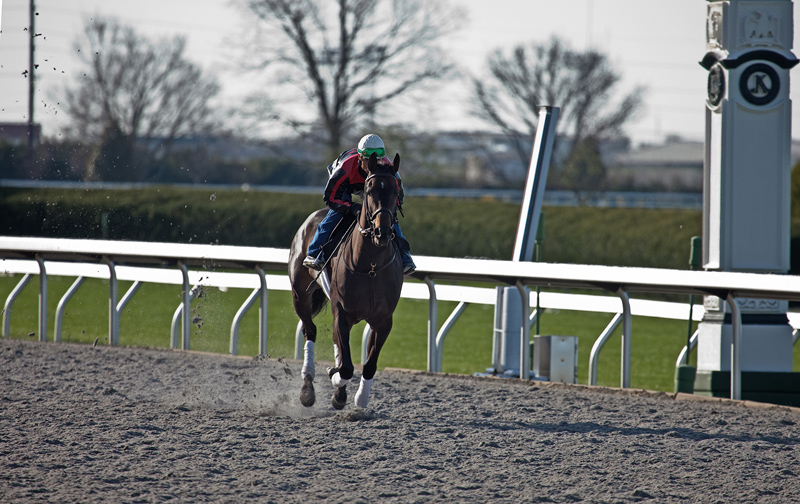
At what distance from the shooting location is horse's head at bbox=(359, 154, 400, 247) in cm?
508

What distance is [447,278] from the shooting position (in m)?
7.73

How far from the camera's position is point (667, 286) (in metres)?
6.61

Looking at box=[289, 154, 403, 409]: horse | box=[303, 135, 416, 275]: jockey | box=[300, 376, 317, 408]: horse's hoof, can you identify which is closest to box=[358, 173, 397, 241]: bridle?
box=[289, 154, 403, 409]: horse

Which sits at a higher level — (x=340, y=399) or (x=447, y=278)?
(x=447, y=278)

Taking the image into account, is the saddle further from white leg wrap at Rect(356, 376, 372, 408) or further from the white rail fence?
the white rail fence

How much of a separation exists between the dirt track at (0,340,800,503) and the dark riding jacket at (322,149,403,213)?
126 centimetres

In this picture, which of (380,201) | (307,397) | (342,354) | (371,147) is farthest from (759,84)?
(307,397)

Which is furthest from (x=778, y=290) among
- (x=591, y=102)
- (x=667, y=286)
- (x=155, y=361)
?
(x=591, y=102)

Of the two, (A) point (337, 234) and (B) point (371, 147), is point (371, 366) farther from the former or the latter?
(B) point (371, 147)

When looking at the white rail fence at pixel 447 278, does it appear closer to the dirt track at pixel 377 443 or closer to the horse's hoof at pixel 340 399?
the dirt track at pixel 377 443

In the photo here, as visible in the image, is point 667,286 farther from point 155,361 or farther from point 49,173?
point 49,173

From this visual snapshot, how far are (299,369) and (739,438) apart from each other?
343cm

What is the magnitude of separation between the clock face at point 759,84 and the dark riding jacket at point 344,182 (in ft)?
8.61

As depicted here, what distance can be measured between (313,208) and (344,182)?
1356 cm
